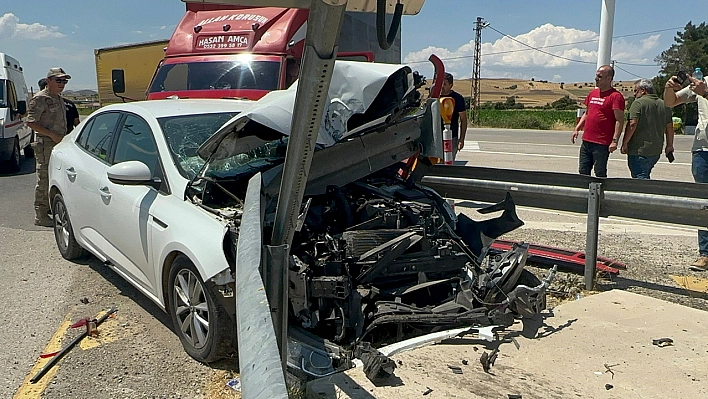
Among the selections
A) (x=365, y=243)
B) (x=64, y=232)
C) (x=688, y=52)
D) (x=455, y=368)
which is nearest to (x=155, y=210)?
(x=365, y=243)

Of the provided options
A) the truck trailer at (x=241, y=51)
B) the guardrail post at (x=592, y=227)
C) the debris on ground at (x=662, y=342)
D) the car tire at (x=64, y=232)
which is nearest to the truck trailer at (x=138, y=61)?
the truck trailer at (x=241, y=51)

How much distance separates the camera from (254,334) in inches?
58.9

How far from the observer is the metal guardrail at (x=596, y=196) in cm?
452

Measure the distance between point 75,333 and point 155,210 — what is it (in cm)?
111

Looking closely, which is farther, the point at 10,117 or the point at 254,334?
the point at 10,117

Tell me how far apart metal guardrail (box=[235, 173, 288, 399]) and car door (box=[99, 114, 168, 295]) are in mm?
2053

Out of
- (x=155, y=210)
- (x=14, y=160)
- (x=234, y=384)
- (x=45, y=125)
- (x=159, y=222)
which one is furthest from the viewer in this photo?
(x=14, y=160)

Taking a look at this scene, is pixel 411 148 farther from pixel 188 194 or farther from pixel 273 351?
pixel 273 351

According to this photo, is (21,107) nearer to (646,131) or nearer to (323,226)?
(323,226)

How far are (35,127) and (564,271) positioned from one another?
6.63 m

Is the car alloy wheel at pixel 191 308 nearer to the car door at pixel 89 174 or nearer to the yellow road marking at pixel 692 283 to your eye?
the car door at pixel 89 174

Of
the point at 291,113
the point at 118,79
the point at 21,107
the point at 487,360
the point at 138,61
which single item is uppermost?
the point at 138,61

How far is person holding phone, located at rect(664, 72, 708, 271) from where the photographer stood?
213 inches

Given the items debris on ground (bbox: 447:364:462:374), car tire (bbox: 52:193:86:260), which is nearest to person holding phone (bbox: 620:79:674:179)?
debris on ground (bbox: 447:364:462:374)
